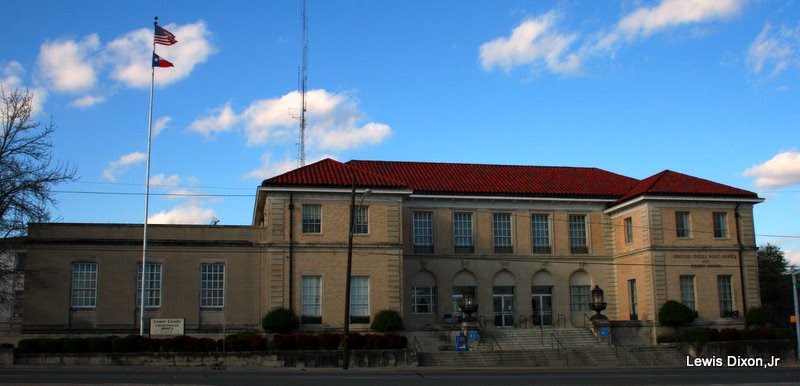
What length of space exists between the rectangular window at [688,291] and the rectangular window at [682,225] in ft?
7.48

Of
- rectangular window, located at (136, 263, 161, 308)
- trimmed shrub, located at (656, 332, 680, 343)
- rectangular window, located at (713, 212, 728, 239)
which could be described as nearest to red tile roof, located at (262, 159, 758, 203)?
rectangular window, located at (713, 212, 728, 239)

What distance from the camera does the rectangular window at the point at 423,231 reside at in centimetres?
4803

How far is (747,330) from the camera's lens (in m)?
43.7

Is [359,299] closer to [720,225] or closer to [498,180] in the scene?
[498,180]

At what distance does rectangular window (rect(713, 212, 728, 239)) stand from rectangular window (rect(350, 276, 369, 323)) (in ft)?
64.7

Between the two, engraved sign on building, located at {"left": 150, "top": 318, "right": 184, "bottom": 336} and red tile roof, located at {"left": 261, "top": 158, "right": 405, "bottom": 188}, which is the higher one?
red tile roof, located at {"left": 261, "top": 158, "right": 405, "bottom": 188}

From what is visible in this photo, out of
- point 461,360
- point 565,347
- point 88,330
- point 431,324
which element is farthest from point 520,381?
point 88,330

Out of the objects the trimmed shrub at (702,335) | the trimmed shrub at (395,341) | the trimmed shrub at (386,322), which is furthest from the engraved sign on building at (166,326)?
the trimmed shrub at (702,335)

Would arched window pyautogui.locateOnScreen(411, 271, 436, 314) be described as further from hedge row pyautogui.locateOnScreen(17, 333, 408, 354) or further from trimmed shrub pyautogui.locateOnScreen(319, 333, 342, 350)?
trimmed shrub pyautogui.locateOnScreen(319, 333, 342, 350)

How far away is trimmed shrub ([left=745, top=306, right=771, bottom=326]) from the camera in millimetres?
45750

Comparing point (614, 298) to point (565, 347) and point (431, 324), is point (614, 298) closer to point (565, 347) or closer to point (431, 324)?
point (565, 347)

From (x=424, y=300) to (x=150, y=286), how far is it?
48.9 ft

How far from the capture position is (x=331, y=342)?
1548 inches

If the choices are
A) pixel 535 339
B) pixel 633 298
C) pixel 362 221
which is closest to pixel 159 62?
pixel 362 221
